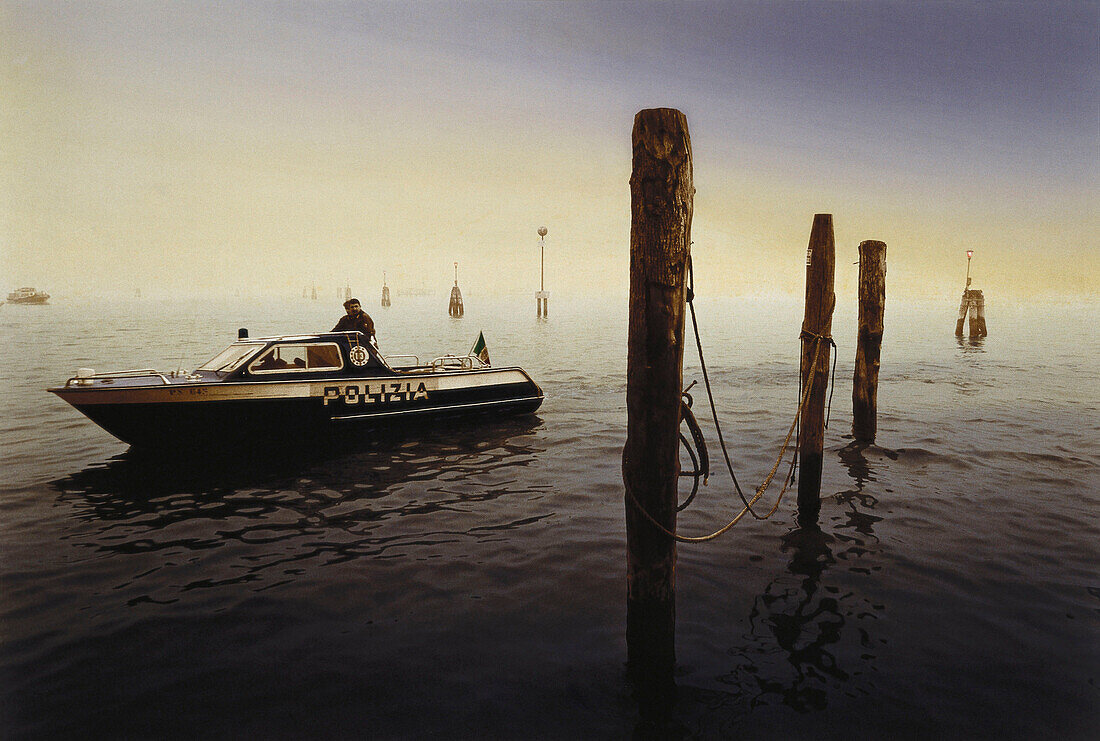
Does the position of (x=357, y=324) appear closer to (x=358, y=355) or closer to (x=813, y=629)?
(x=358, y=355)

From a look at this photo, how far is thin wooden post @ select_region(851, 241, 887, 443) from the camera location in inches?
444

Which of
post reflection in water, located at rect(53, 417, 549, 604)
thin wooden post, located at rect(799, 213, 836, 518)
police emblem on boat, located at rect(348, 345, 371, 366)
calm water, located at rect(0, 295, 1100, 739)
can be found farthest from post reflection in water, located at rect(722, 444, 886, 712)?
police emblem on boat, located at rect(348, 345, 371, 366)

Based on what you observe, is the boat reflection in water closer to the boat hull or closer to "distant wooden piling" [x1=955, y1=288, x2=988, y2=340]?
the boat hull

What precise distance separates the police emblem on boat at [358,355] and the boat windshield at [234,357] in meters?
1.81

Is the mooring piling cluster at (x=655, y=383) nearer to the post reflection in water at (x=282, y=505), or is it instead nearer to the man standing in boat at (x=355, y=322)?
the post reflection in water at (x=282, y=505)

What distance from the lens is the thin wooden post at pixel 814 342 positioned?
8156 millimetres

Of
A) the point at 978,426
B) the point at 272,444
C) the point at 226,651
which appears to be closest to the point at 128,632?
the point at 226,651

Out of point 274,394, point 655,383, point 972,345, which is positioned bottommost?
point 972,345

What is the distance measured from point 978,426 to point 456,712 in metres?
16.4

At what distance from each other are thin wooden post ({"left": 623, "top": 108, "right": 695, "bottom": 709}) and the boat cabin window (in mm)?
9772

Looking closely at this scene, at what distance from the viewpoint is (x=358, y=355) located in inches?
523

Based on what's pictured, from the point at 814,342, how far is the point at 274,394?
393 inches

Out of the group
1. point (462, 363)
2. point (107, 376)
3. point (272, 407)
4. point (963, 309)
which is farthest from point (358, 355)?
point (963, 309)

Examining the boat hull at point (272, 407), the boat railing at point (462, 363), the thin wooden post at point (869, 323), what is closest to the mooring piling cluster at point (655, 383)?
the thin wooden post at point (869, 323)
